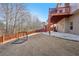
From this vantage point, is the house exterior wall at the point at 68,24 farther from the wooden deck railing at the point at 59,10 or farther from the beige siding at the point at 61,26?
the wooden deck railing at the point at 59,10

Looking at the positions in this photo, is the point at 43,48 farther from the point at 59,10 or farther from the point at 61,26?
the point at 59,10

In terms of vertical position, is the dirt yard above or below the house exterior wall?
below

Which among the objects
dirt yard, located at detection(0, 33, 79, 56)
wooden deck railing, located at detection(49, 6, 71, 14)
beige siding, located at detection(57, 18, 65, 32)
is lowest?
dirt yard, located at detection(0, 33, 79, 56)

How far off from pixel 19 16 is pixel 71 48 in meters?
0.81

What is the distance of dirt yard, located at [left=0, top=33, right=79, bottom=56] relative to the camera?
2.54 metres

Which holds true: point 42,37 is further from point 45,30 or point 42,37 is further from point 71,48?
point 71,48

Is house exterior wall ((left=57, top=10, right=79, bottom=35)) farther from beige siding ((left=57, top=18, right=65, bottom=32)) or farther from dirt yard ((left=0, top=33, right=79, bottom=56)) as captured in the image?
dirt yard ((left=0, top=33, right=79, bottom=56))

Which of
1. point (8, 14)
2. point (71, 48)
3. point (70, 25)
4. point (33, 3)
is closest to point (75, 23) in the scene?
point (70, 25)

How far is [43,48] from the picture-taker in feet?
8.44

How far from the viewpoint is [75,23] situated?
266cm

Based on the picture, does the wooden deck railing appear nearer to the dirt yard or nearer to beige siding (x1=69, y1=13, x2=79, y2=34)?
beige siding (x1=69, y1=13, x2=79, y2=34)

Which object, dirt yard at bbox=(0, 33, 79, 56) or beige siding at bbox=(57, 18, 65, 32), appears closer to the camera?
dirt yard at bbox=(0, 33, 79, 56)

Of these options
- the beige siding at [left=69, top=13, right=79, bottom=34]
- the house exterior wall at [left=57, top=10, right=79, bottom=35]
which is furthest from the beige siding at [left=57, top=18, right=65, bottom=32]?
the beige siding at [left=69, top=13, right=79, bottom=34]

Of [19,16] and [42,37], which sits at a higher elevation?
[19,16]
